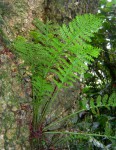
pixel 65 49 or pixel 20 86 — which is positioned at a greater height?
pixel 65 49

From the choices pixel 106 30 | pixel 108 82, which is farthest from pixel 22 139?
pixel 106 30

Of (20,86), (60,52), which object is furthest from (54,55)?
(20,86)

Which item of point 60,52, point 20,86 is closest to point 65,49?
point 60,52

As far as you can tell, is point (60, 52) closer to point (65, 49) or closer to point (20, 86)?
point (65, 49)

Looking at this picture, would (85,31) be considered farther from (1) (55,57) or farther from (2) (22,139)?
(2) (22,139)
